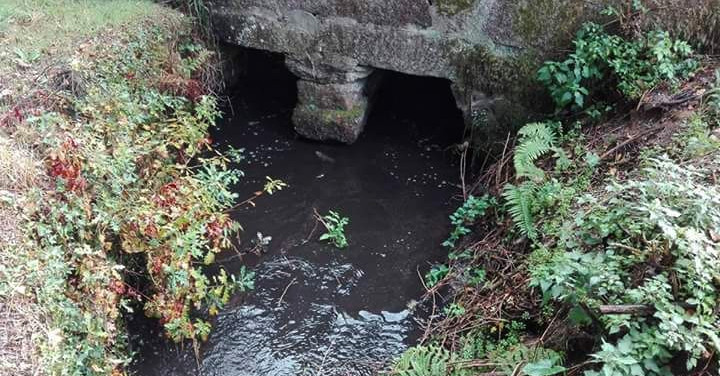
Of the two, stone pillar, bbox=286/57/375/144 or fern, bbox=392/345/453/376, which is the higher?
stone pillar, bbox=286/57/375/144

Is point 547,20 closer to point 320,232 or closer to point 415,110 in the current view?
point 415,110

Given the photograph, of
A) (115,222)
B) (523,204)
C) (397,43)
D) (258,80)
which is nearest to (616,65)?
(523,204)

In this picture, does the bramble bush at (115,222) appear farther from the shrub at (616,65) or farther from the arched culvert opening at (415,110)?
the shrub at (616,65)

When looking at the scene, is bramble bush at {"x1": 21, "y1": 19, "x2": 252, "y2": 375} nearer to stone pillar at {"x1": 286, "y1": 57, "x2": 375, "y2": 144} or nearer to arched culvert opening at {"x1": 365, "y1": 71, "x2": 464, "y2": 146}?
stone pillar at {"x1": 286, "y1": 57, "x2": 375, "y2": 144}

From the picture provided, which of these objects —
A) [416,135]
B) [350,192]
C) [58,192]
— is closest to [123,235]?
[58,192]

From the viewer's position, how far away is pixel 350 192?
532 cm

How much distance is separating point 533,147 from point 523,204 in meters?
0.60

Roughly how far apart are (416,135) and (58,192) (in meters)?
3.75

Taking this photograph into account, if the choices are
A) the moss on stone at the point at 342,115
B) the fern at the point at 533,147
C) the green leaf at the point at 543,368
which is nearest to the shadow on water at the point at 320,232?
the moss on stone at the point at 342,115

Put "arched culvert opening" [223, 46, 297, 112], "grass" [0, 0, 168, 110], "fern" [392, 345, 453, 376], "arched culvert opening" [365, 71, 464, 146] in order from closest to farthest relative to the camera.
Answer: "fern" [392, 345, 453, 376], "grass" [0, 0, 168, 110], "arched culvert opening" [365, 71, 464, 146], "arched culvert opening" [223, 46, 297, 112]

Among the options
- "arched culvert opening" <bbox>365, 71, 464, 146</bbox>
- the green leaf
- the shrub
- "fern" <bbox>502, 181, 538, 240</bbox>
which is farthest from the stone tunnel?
the green leaf

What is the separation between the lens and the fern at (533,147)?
14.3 feet

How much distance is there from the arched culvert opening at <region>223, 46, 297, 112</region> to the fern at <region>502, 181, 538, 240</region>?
120 inches

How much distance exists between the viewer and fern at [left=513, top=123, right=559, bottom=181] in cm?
435
